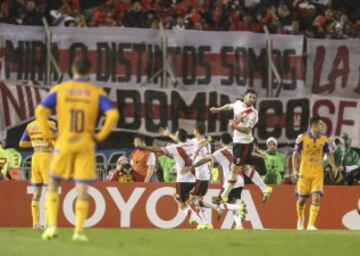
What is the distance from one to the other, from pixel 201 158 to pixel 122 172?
3.20 m

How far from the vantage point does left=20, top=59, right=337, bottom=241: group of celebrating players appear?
13969mm

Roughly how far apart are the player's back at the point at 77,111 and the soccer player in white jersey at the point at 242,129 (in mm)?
5933

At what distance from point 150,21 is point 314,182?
8.05 meters

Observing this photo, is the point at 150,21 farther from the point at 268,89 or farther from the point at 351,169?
the point at 351,169

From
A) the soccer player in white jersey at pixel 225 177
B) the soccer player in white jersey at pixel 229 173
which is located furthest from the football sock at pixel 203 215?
the soccer player in white jersey at pixel 229 173

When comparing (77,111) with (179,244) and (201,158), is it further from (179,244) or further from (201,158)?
(201,158)

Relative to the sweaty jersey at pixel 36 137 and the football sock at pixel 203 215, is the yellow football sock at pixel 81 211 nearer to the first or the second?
the sweaty jersey at pixel 36 137

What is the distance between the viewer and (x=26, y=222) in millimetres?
23781

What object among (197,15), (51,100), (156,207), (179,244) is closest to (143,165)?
(156,207)

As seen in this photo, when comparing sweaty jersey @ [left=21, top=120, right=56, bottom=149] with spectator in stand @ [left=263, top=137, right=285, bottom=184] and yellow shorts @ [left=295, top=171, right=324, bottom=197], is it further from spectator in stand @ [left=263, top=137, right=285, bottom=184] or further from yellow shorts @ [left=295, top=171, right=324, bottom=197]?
spectator in stand @ [left=263, top=137, right=285, bottom=184]

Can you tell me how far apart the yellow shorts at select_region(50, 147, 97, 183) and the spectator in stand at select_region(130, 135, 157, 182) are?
1048 cm

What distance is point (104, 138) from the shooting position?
14.1m

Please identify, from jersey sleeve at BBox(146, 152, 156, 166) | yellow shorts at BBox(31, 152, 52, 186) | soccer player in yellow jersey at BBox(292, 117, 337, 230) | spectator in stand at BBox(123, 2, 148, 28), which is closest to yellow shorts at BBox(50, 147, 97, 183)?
yellow shorts at BBox(31, 152, 52, 186)

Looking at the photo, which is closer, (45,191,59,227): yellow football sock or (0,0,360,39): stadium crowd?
(45,191,59,227): yellow football sock
